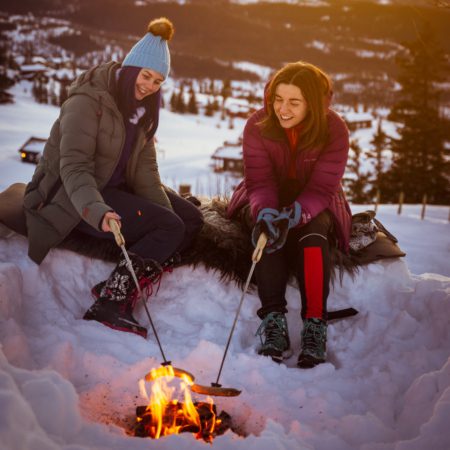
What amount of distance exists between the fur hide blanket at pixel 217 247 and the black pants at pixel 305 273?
15.9 inches

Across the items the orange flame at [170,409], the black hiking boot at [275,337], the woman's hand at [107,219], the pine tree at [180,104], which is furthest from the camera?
the pine tree at [180,104]

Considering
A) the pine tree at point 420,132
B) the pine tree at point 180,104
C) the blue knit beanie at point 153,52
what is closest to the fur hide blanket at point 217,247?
the blue knit beanie at point 153,52

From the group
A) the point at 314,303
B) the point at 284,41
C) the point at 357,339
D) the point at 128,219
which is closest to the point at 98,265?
the point at 128,219

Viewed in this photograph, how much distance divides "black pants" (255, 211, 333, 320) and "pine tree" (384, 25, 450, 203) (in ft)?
49.2

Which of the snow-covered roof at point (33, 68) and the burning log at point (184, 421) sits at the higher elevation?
the snow-covered roof at point (33, 68)

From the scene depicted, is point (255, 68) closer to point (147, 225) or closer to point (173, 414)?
point (147, 225)

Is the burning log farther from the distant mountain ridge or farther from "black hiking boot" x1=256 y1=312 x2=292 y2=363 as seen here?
the distant mountain ridge

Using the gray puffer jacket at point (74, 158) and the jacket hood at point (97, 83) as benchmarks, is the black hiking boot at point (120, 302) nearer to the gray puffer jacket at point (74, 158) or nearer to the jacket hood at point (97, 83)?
the gray puffer jacket at point (74, 158)

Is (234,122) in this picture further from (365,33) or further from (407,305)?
(365,33)

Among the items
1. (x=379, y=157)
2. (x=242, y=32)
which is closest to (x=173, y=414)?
(x=379, y=157)

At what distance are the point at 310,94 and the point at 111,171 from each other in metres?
1.43

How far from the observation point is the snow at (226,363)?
1.81m

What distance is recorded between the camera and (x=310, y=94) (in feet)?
9.64

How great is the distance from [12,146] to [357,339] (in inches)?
1093
